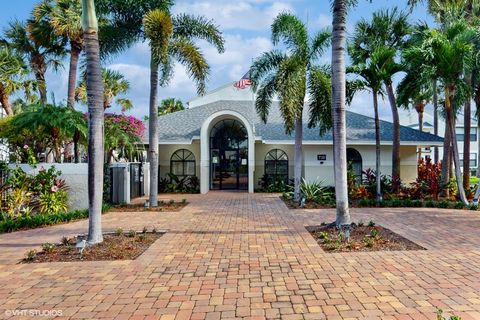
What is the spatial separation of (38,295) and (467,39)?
1521cm

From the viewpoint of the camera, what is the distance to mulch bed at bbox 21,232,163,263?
22.3 ft

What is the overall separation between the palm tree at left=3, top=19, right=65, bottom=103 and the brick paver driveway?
13.5m

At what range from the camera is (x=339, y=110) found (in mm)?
8953

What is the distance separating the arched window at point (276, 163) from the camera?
861 inches

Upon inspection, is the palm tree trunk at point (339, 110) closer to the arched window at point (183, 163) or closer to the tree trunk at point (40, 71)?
the arched window at point (183, 163)

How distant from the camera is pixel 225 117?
20.9 metres

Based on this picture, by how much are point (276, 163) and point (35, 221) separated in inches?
569

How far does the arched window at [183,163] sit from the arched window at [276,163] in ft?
15.4

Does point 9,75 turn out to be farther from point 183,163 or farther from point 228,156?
point 228,156

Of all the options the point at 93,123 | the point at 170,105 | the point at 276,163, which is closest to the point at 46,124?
the point at 93,123

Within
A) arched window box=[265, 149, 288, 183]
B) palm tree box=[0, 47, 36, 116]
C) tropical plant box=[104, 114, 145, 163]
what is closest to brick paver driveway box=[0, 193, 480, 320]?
tropical plant box=[104, 114, 145, 163]

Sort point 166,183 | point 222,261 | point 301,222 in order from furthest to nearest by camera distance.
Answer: point 166,183, point 301,222, point 222,261

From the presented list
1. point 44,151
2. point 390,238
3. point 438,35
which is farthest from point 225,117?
point 390,238

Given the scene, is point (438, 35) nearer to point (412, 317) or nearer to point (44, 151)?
point (412, 317)
